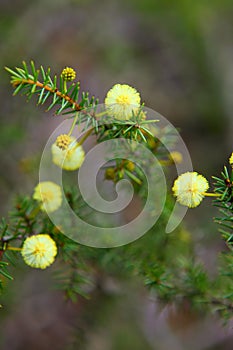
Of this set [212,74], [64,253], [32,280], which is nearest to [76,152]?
[64,253]

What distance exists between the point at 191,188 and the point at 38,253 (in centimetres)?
43

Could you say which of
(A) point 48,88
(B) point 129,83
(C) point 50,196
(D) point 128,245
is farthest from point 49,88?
(B) point 129,83

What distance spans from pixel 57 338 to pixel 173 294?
5.53ft

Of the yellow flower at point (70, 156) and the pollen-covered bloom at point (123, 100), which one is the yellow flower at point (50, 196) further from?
the pollen-covered bloom at point (123, 100)

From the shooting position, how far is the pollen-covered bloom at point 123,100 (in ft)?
3.53

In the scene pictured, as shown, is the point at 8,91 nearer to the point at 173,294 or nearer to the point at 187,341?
the point at 173,294

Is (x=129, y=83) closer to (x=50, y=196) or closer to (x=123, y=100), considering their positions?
(x=50, y=196)

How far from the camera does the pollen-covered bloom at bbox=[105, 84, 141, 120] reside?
1.08 meters

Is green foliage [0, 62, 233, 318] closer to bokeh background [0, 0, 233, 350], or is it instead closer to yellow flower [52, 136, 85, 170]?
yellow flower [52, 136, 85, 170]

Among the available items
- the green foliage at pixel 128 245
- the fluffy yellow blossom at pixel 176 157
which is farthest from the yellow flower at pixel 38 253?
the fluffy yellow blossom at pixel 176 157

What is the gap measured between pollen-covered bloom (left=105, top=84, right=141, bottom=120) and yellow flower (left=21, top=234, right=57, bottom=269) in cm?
39

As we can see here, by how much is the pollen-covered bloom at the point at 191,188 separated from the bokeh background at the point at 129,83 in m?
1.12

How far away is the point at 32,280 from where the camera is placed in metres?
2.97

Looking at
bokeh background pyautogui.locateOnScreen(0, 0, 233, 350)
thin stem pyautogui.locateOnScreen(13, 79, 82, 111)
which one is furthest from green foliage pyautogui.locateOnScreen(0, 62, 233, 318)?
bokeh background pyautogui.locateOnScreen(0, 0, 233, 350)
